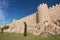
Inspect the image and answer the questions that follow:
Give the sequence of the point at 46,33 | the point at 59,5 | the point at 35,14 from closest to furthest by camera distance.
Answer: the point at 46,33
the point at 59,5
the point at 35,14

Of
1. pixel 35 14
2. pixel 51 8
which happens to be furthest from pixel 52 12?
pixel 35 14

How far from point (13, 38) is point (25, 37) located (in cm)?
94

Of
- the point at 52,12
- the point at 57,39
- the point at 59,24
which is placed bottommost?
the point at 57,39

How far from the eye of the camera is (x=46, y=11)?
102 ft

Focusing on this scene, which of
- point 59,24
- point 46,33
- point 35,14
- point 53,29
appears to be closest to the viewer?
point 46,33

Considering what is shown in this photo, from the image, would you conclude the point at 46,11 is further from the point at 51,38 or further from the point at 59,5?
the point at 51,38

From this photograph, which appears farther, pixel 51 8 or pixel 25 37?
pixel 51 8

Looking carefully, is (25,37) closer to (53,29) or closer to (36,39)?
(36,39)

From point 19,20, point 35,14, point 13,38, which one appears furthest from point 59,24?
point 19,20

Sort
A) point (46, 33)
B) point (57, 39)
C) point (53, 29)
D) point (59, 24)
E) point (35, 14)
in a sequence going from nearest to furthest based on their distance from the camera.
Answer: point (57, 39) → point (46, 33) → point (53, 29) → point (59, 24) → point (35, 14)

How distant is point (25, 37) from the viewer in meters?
14.9

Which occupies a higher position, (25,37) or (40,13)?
(40,13)

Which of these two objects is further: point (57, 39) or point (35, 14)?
point (35, 14)

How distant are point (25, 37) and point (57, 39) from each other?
248cm
